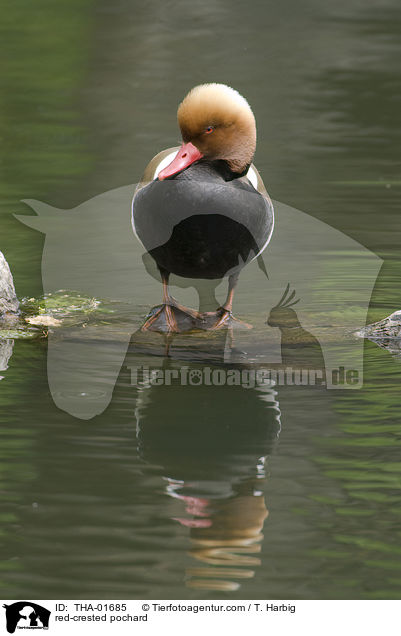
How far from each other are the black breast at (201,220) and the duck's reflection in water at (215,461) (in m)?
0.55

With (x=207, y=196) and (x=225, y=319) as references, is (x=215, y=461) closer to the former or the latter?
(x=207, y=196)

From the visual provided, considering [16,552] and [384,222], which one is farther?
[384,222]

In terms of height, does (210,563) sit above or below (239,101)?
below

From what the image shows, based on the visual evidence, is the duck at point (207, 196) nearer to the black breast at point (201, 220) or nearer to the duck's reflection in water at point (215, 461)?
the black breast at point (201, 220)

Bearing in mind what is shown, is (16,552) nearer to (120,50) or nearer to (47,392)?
(47,392)

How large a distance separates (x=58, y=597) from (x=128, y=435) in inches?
46.1

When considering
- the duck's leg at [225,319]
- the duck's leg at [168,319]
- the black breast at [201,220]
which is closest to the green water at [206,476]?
the duck's leg at [168,319]

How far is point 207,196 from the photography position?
4.57 meters

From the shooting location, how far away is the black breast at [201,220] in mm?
4578

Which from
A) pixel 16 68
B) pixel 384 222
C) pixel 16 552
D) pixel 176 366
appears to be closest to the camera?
pixel 16 552

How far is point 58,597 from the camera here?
2756 millimetres

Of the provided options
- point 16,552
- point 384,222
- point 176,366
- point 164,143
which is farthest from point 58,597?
point 164,143
